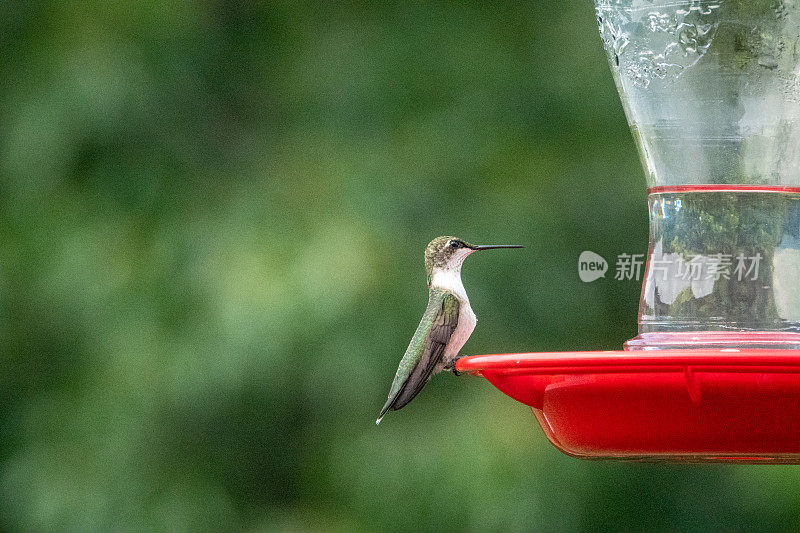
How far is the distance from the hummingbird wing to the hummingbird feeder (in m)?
0.78

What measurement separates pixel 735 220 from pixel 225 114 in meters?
4.42

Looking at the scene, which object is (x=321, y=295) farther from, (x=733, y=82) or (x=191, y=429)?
(x=733, y=82)

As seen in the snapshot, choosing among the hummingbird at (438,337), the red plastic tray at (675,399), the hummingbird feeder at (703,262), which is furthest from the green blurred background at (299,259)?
the red plastic tray at (675,399)

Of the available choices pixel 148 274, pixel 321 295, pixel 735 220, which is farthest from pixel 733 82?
pixel 148 274

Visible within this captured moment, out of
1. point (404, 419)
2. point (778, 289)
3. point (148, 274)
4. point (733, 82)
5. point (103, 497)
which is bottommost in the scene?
point (103, 497)

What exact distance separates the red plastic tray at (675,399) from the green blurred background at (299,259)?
9.82ft

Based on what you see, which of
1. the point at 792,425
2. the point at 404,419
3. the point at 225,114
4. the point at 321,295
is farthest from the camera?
the point at 225,114

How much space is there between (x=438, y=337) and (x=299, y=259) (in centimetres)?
194

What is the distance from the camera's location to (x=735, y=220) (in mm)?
2301

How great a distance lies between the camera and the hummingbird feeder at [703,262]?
1825 millimetres
